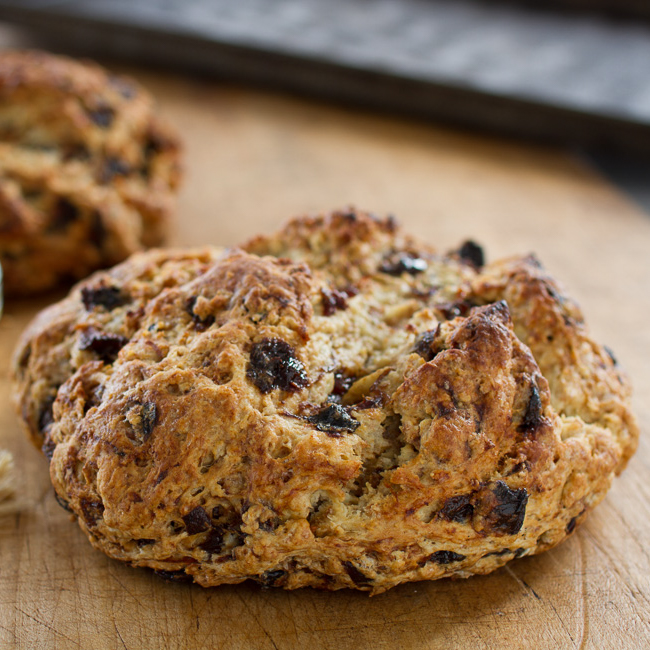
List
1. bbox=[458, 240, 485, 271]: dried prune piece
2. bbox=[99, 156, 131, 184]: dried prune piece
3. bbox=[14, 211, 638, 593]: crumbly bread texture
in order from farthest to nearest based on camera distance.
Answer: bbox=[99, 156, 131, 184]: dried prune piece → bbox=[458, 240, 485, 271]: dried prune piece → bbox=[14, 211, 638, 593]: crumbly bread texture

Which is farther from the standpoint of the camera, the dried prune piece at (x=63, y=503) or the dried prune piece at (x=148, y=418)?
the dried prune piece at (x=63, y=503)

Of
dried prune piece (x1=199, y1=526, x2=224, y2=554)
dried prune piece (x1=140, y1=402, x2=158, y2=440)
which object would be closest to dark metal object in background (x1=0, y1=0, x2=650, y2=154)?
dried prune piece (x1=140, y1=402, x2=158, y2=440)

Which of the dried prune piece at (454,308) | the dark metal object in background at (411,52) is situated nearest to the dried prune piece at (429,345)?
the dried prune piece at (454,308)

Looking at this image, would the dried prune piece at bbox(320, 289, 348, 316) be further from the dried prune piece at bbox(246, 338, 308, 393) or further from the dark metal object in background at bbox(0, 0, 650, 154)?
the dark metal object in background at bbox(0, 0, 650, 154)

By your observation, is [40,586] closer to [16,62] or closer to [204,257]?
[204,257]

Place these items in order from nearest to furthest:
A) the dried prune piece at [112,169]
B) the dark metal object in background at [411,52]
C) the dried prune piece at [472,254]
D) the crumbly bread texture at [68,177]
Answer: the dried prune piece at [472,254] → the crumbly bread texture at [68,177] → the dried prune piece at [112,169] → the dark metal object in background at [411,52]

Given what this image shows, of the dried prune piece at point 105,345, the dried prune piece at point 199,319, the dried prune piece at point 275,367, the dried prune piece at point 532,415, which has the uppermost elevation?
the dried prune piece at point 532,415

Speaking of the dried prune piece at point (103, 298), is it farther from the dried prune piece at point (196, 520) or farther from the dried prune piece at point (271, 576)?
the dried prune piece at point (271, 576)
